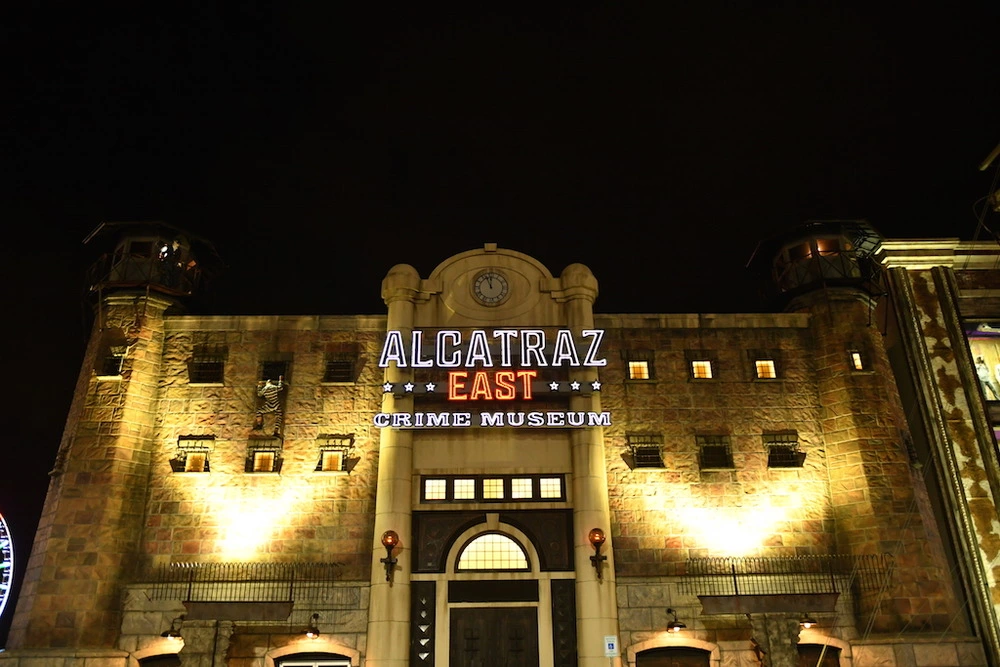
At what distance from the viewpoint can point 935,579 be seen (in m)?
24.8

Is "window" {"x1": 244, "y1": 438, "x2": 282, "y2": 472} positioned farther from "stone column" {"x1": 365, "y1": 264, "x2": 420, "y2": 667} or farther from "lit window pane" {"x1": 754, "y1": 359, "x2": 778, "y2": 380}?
"lit window pane" {"x1": 754, "y1": 359, "x2": 778, "y2": 380}

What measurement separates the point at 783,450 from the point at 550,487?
9301mm

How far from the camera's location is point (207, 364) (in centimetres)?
2923

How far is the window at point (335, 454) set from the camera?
2734 centimetres

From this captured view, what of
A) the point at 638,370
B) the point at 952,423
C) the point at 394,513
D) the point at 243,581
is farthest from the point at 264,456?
the point at 952,423

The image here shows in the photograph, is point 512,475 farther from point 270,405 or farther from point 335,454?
point 270,405

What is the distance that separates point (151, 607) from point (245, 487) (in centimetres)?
498

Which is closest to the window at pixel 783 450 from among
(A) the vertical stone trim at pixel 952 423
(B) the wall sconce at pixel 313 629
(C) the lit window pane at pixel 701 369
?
(C) the lit window pane at pixel 701 369

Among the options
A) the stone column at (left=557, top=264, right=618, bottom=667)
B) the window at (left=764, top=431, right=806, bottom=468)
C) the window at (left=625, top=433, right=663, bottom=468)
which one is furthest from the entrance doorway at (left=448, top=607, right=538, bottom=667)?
the window at (left=764, top=431, right=806, bottom=468)

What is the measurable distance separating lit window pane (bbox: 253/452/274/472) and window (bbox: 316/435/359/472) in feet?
5.98

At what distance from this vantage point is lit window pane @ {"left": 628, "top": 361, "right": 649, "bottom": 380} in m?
29.1

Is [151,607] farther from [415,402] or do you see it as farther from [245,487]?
[415,402]

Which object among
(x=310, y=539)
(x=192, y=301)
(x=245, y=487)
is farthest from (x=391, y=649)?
(x=192, y=301)

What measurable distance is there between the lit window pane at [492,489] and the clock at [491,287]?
7.29m
